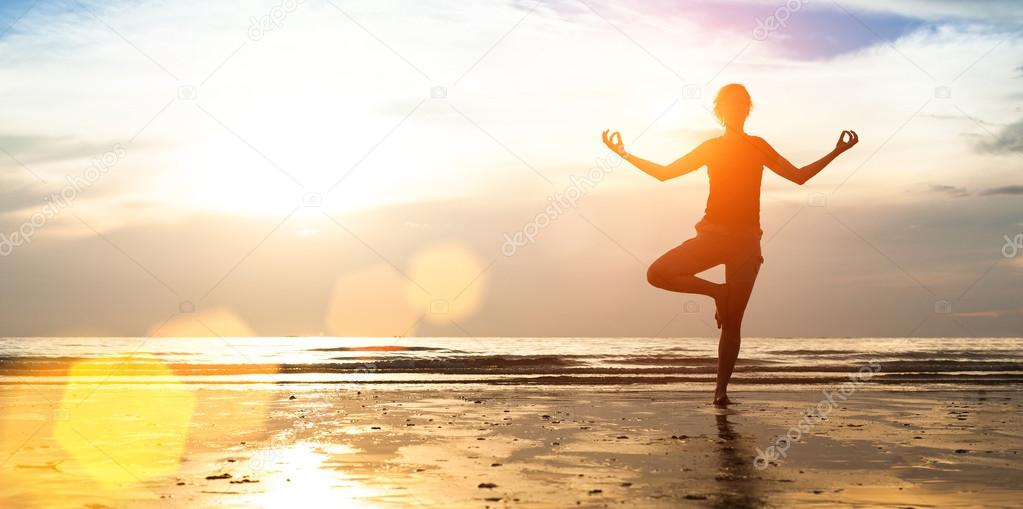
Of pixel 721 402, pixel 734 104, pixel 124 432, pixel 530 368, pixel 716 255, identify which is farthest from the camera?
pixel 530 368

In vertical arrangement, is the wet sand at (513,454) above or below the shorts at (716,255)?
below

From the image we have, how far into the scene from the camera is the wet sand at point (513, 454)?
4.36 meters

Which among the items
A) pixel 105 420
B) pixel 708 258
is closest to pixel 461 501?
pixel 708 258

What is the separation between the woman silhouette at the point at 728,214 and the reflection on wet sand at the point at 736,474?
5.89 ft

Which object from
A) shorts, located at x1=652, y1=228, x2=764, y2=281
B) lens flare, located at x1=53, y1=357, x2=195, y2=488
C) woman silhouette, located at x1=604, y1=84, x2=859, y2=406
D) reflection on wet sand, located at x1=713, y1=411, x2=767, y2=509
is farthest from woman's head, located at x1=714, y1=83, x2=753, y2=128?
lens flare, located at x1=53, y1=357, x2=195, y2=488

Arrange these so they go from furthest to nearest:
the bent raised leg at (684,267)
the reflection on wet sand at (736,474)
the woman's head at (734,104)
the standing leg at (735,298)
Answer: the woman's head at (734,104) → the standing leg at (735,298) → the bent raised leg at (684,267) → the reflection on wet sand at (736,474)

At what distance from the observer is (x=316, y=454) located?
19.5 feet

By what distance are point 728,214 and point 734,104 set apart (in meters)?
1.08

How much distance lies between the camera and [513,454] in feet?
19.4

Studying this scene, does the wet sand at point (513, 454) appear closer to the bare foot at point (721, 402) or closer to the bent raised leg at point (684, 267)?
the bare foot at point (721, 402)

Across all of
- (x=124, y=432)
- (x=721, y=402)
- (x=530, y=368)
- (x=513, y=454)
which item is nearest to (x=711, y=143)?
(x=721, y=402)

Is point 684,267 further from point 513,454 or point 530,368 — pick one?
point 530,368

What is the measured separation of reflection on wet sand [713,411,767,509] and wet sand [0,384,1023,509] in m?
0.01

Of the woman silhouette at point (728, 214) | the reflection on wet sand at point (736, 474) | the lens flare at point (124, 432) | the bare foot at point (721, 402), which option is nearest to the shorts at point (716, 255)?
the woman silhouette at point (728, 214)
